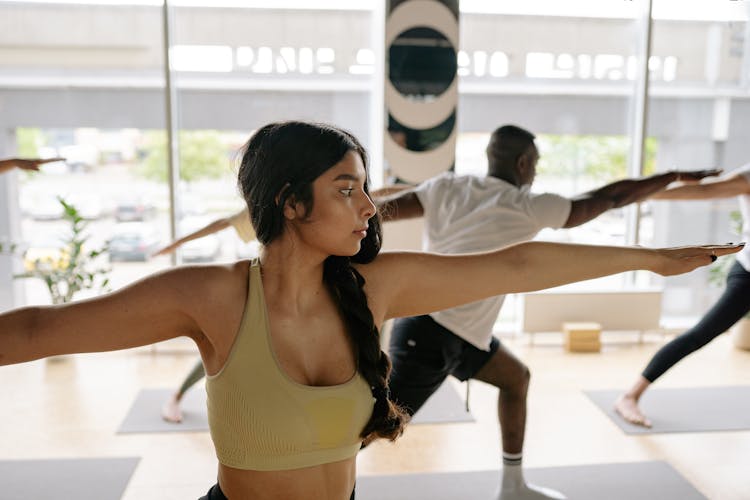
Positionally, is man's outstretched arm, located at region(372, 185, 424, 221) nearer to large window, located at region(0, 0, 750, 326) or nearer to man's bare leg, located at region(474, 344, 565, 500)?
man's bare leg, located at region(474, 344, 565, 500)

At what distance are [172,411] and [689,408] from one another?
2.53 meters

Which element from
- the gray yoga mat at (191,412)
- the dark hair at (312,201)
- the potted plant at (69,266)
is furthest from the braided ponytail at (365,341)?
the potted plant at (69,266)

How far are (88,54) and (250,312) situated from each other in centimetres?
393

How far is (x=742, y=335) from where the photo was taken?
468cm

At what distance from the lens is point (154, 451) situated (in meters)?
3.11

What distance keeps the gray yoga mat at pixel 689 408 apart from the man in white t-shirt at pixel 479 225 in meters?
1.29

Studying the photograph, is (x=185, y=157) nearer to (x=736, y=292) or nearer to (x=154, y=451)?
(x=154, y=451)

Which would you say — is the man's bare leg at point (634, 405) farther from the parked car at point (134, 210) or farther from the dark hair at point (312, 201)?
the parked car at point (134, 210)

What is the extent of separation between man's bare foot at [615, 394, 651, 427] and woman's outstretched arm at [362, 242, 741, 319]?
235cm

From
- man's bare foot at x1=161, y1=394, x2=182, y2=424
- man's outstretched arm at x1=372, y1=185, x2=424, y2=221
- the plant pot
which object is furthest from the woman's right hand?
the plant pot

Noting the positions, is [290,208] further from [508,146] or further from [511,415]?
[511,415]

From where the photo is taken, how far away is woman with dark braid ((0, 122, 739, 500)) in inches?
43.4

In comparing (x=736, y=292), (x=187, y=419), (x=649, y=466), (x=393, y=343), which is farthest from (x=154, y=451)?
(x=736, y=292)

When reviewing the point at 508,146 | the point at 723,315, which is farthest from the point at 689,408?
the point at 508,146
